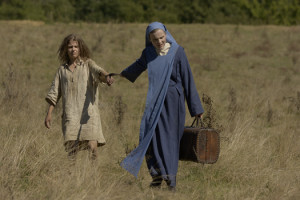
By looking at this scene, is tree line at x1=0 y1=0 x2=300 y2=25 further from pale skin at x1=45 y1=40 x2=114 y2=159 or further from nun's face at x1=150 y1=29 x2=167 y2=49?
nun's face at x1=150 y1=29 x2=167 y2=49

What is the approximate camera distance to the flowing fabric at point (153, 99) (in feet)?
17.1

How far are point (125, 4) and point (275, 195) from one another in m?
43.8

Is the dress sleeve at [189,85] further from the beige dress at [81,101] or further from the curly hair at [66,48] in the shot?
the curly hair at [66,48]

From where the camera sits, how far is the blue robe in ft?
17.4

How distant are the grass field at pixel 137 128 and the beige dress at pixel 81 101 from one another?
0.97 ft

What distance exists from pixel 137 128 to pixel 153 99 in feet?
9.70

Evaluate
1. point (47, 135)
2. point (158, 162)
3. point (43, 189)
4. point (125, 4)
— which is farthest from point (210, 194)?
point (125, 4)

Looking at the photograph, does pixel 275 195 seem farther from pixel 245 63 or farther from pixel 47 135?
pixel 245 63

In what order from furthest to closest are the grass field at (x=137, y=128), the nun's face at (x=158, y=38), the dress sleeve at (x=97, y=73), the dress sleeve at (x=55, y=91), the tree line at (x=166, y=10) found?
1. the tree line at (x=166, y=10)
2. the dress sleeve at (x=55, y=91)
3. the dress sleeve at (x=97, y=73)
4. the nun's face at (x=158, y=38)
5. the grass field at (x=137, y=128)

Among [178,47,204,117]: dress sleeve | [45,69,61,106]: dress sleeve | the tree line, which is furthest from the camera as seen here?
the tree line

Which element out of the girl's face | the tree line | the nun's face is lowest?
the girl's face

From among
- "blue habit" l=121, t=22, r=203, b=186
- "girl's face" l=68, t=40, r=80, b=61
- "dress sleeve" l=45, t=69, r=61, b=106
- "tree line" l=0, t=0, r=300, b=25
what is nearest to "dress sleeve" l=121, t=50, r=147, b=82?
"blue habit" l=121, t=22, r=203, b=186

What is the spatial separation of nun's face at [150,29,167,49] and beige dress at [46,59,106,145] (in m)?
0.61

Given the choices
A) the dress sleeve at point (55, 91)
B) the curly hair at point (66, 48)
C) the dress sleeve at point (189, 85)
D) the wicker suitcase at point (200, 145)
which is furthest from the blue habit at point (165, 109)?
the dress sleeve at point (55, 91)
